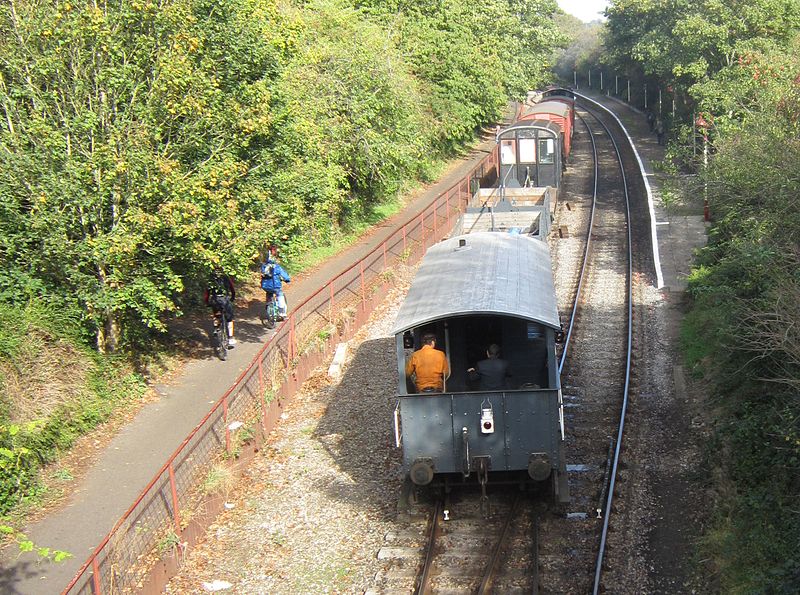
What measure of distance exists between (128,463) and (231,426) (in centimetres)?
171

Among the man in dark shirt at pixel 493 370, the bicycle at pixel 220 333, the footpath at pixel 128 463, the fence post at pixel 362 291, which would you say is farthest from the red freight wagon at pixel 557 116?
the man in dark shirt at pixel 493 370

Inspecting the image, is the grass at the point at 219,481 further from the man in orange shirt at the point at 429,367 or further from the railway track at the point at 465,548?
the man in orange shirt at the point at 429,367

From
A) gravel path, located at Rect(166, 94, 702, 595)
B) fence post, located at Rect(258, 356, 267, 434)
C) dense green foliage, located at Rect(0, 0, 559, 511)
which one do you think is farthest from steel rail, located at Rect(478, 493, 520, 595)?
dense green foliage, located at Rect(0, 0, 559, 511)

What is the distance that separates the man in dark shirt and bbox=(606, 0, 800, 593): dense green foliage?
3051mm

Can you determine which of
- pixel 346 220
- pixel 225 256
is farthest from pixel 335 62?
pixel 225 256

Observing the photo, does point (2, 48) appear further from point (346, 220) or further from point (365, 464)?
point (346, 220)

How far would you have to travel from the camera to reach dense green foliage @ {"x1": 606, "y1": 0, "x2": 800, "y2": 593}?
945cm

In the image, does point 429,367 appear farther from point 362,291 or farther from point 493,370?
point 362,291

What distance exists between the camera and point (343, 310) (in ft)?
65.9

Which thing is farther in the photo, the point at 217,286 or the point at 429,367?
the point at 217,286

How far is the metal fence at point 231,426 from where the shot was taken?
34.5 ft

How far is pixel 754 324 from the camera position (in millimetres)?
13062

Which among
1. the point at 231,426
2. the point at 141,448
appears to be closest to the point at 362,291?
the point at 231,426

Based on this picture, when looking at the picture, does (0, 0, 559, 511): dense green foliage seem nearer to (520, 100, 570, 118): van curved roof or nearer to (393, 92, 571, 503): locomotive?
(393, 92, 571, 503): locomotive
